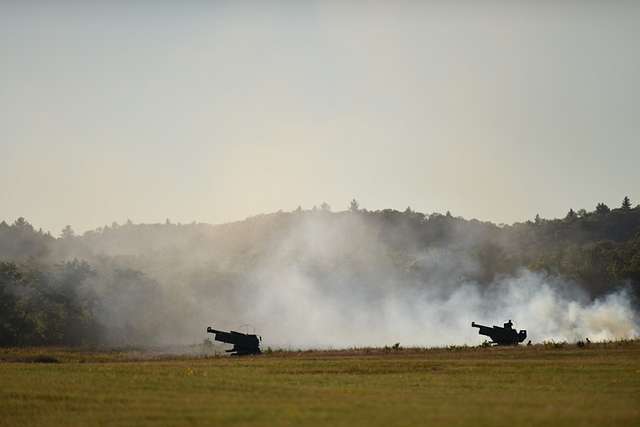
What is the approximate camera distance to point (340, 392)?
3912 cm

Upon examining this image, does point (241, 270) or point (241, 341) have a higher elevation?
point (241, 270)

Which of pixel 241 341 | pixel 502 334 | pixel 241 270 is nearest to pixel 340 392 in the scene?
pixel 241 341

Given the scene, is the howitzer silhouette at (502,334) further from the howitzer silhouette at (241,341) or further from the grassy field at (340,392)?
the howitzer silhouette at (241,341)

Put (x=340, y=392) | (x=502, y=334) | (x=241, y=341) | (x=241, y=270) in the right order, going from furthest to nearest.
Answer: (x=241, y=270) → (x=502, y=334) → (x=241, y=341) → (x=340, y=392)

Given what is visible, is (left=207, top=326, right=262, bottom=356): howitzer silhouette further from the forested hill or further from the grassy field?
the forested hill

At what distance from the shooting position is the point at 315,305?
135125 mm

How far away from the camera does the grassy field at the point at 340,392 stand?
102 feet

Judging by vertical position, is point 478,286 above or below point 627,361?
above

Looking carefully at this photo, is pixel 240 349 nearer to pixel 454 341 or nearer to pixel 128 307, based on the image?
pixel 454 341

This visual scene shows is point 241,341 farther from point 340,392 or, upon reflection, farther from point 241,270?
point 241,270

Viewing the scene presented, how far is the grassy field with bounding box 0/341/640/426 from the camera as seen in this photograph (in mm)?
31203

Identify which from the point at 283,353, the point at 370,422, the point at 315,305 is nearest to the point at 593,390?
the point at 370,422

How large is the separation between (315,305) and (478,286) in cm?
2411

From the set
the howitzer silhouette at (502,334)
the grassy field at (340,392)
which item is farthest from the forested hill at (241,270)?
the grassy field at (340,392)
